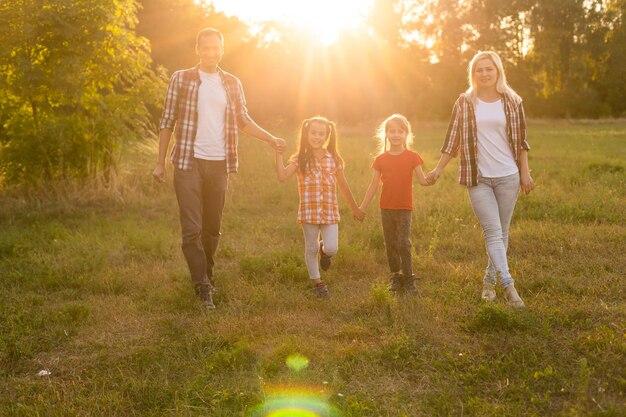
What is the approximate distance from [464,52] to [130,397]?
50.9 metres

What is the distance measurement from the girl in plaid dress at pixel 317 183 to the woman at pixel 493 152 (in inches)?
48.0

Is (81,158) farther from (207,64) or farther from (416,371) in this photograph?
(416,371)

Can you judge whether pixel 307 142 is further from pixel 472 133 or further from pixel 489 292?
pixel 489 292

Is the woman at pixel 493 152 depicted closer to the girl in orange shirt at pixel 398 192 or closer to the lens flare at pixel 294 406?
the girl in orange shirt at pixel 398 192

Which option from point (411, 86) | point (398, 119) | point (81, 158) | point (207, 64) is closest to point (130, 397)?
point (207, 64)

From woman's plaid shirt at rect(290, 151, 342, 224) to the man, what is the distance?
0.43m

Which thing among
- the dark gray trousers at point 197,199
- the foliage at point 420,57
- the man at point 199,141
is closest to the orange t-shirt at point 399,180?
the man at point 199,141

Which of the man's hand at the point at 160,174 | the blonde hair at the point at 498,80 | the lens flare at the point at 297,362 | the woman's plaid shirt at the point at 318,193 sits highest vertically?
the blonde hair at the point at 498,80

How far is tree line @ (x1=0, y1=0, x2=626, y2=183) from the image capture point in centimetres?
1003

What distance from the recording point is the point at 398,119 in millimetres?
5816

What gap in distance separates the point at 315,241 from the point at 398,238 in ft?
2.69

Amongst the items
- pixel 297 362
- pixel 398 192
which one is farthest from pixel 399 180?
pixel 297 362

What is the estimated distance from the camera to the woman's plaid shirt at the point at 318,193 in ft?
18.9

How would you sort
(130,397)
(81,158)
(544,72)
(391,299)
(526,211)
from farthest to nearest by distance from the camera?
(544,72) → (81,158) → (526,211) → (391,299) → (130,397)
